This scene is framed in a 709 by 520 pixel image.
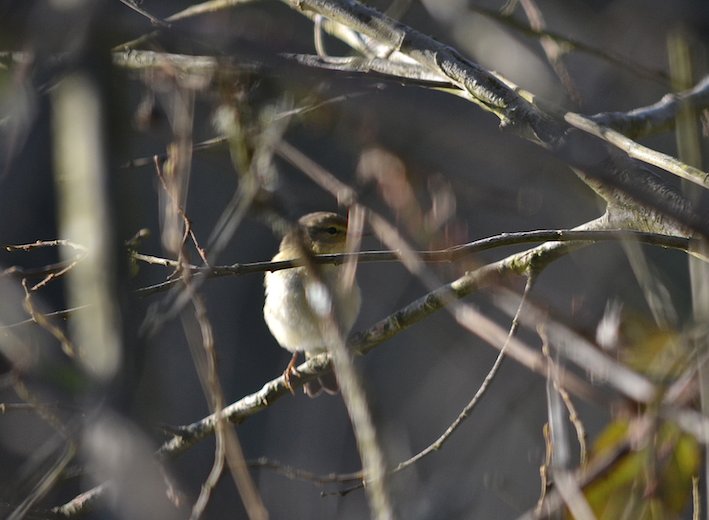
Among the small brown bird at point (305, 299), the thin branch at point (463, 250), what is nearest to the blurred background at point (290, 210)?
the thin branch at point (463, 250)

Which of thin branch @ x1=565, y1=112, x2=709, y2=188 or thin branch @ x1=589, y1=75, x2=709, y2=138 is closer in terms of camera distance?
thin branch @ x1=565, y1=112, x2=709, y2=188

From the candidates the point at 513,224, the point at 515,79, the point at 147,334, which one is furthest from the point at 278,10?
the point at 147,334

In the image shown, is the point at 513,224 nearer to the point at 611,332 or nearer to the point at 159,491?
the point at 611,332

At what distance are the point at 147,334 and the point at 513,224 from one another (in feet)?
16.3

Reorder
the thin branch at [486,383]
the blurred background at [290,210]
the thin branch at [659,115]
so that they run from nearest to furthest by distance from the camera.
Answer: the blurred background at [290,210], the thin branch at [486,383], the thin branch at [659,115]

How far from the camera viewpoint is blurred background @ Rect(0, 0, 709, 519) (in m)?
0.89

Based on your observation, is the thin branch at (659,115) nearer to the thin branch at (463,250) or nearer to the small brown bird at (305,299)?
the thin branch at (463,250)

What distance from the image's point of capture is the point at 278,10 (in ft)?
13.3

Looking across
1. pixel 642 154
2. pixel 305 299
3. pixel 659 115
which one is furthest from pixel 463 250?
pixel 305 299

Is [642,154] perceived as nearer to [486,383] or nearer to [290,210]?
[486,383]

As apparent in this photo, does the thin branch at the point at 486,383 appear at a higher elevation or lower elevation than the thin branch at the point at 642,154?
lower

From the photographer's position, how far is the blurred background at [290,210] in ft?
2.92

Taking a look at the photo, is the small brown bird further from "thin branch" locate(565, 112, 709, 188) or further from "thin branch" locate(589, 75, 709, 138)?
"thin branch" locate(565, 112, 709, 188)

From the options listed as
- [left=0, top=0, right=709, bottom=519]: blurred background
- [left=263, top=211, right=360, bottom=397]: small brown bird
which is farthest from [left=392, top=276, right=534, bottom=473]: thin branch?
[left=263, top=211, right=360, bottom=397]: small brown bird
